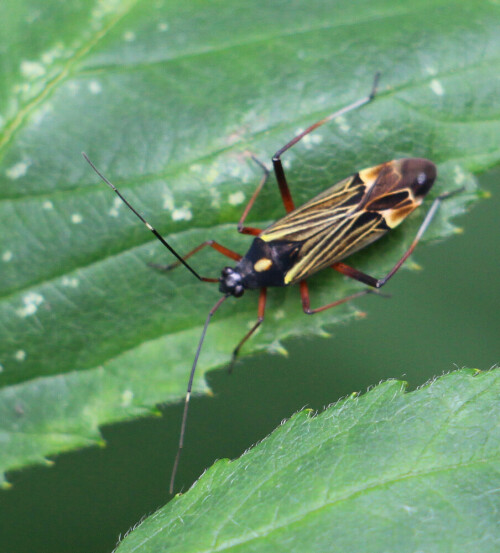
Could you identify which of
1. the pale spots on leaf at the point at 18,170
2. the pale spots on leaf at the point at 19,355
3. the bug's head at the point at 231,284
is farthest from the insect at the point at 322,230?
the pale spots on leaf at the point at 19,355

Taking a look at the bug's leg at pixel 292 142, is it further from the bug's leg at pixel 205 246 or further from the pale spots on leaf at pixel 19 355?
the pale spots on leaf at pixel 19 355

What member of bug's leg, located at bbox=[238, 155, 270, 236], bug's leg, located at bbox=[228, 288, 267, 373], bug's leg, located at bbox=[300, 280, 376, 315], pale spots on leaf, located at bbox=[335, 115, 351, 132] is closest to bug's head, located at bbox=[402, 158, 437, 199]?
pale spots on leaf, located at bbox=[335, 115, 351, 132]

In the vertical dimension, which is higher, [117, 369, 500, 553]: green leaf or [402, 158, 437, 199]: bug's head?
[402, 158, 437, 199]: bug's head

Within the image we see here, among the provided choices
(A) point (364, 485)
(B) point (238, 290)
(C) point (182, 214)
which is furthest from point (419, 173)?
(A) point (364, 485)

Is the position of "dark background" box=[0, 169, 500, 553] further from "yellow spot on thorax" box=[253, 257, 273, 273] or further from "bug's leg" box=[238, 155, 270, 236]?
"bug's leg" box=[238, 155, 270, 236]

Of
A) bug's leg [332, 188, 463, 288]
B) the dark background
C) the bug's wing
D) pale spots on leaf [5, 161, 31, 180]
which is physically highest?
pale spots on leaf [5, 161, 31, 180]

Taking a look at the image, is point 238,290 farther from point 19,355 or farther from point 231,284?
point 19,355
